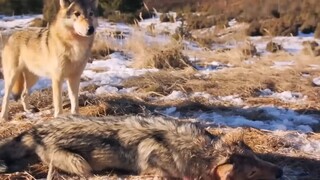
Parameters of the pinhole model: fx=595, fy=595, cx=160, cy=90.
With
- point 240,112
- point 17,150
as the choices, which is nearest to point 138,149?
point 17,150

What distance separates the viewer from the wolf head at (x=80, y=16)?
23.1 feet

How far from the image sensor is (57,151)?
4828 millimetres

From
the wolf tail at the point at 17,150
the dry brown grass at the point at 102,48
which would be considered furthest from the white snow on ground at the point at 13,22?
the wolf tail at the point at 17,150

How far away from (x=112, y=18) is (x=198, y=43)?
1014 cm

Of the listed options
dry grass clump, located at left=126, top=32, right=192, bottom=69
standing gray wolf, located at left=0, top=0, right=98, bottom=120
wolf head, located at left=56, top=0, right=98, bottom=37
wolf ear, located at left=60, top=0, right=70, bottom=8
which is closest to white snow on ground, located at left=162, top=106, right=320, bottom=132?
standing gray wolf, located at left=0, top=0, right=98, bottom=120

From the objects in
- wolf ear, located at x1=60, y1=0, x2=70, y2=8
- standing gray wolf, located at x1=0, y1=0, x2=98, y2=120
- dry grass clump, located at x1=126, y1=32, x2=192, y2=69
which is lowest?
dry grass clump, located at x1=126, y1=32, x2=192, y2=69

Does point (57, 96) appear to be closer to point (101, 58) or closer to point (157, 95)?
point (157, 95)

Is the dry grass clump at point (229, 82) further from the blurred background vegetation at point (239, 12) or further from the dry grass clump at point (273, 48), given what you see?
the blurred background vegetation at point (239, 12)

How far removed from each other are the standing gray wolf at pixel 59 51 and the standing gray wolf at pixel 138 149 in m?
2.22

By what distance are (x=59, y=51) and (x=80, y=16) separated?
20.3 inches

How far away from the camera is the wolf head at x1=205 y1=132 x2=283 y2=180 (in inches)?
171

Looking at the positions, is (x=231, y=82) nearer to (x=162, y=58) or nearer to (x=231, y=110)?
(x=231, y=110)

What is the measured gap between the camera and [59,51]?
7277 millimetres

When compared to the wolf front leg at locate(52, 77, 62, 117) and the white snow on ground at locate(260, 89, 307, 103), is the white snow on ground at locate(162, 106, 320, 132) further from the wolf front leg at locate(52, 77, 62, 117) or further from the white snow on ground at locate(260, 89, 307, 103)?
the wolf front leg at locate(52, 77, 62, 117)
